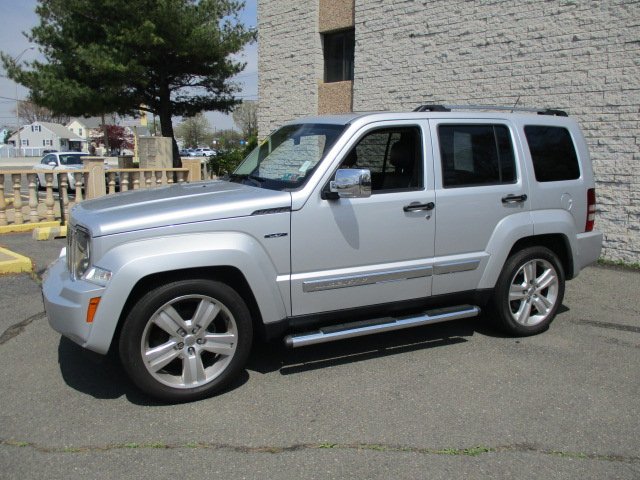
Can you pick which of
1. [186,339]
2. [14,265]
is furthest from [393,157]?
[14,265]

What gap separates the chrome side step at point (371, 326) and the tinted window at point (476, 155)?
1.04 metres

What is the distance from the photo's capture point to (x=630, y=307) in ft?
20.7

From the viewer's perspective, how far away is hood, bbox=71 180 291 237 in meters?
3.69

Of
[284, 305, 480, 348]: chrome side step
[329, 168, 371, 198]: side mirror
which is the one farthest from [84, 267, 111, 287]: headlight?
[329, 168, 371, 198]: side mirror

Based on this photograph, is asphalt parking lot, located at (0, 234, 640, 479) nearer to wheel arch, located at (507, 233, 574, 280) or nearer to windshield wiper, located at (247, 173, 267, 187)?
wheel arch, located at (507, 233, 574, 280)

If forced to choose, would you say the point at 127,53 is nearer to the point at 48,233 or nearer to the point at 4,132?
the point at 48,233

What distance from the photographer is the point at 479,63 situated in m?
9.71

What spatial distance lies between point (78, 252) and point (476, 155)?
325 cm

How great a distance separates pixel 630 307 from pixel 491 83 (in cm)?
473

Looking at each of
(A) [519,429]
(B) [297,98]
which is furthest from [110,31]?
(A) [519,429]

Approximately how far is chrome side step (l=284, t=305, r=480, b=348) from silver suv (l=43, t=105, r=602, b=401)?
0.01 metres

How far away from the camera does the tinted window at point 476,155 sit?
4715mm

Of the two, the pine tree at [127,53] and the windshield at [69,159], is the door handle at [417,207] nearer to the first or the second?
the pine tree at [127,53]

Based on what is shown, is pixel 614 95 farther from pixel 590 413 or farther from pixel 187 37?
pixel 187 37
